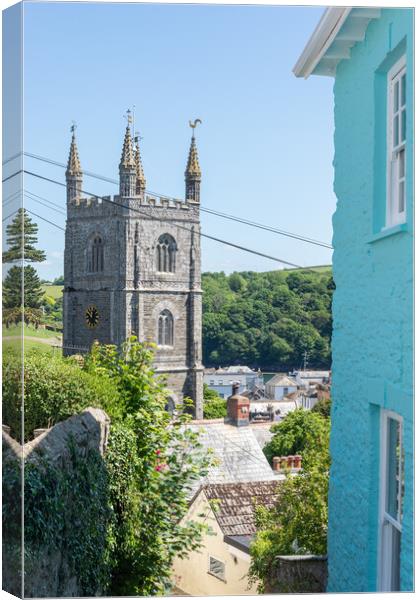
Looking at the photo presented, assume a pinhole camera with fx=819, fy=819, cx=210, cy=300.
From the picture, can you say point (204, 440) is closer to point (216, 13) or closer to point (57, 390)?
point (57, 390)

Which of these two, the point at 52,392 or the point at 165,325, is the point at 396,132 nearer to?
the point at 52,392

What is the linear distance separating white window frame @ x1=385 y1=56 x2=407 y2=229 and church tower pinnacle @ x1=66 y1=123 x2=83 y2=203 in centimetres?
343

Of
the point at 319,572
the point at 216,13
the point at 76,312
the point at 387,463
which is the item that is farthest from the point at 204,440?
the point at 216,13

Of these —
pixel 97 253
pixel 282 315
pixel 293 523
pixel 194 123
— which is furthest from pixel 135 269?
pixel 293 523

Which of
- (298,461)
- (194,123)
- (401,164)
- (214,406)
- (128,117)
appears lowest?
(298,461)

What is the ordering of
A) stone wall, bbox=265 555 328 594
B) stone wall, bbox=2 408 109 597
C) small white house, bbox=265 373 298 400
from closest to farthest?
stone wall, bbox=2 408 109 597
stone wall, bbox=265 555 328 594
small white house, bbox=265 373 298 400

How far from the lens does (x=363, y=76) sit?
187 inches

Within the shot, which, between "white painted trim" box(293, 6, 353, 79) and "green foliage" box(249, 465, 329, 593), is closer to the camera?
"white painted trim" box(293, 6, 353, 79)

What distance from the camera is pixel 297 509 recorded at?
674cm

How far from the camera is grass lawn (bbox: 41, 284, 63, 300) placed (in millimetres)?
5633

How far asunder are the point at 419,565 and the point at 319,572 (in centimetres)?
173

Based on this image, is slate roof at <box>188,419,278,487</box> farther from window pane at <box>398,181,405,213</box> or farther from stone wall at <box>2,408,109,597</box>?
window pane at <box>398,181,405,213</box>

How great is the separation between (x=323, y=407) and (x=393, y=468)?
9.55ft

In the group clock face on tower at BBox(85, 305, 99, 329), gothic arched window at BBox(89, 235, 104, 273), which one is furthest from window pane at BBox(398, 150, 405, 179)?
gothic arched window at BBox(89, 235, 104, 273)
